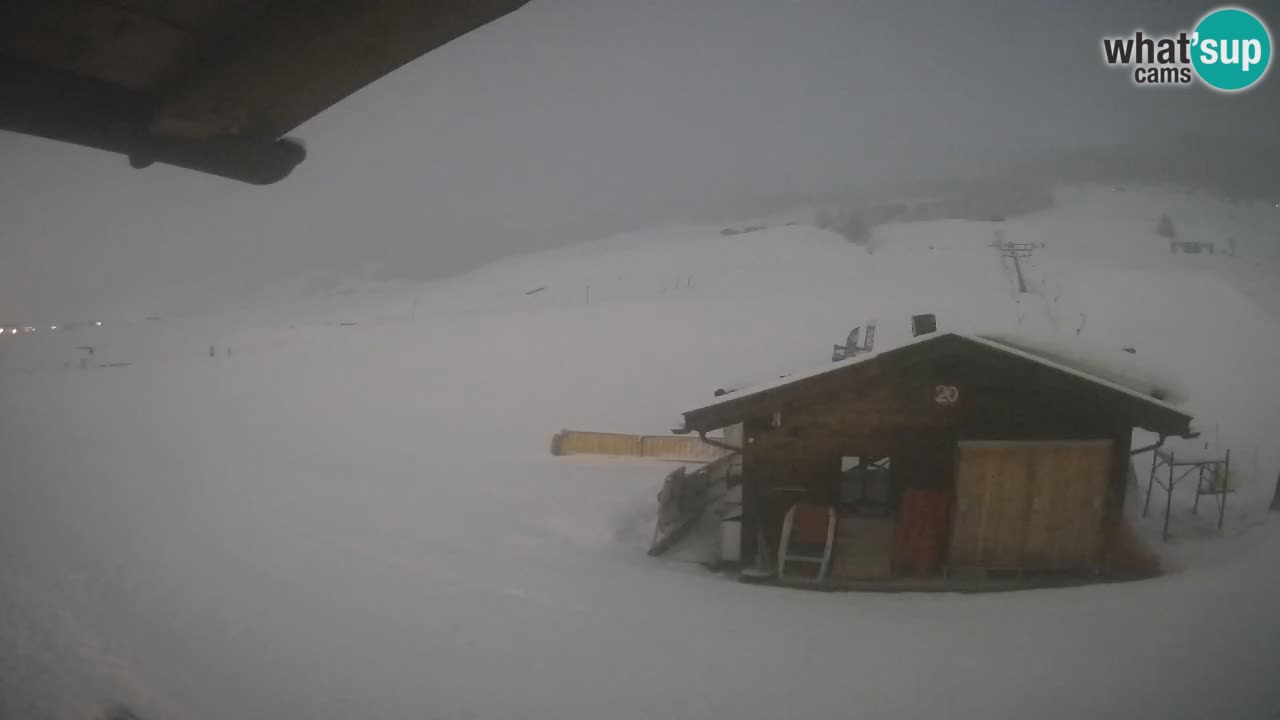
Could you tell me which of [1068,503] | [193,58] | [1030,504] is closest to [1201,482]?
[1068,503]

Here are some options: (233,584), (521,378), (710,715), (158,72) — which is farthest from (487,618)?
(521,378)

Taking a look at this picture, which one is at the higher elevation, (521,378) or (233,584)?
(521,378)

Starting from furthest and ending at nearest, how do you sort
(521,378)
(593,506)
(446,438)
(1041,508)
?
1. (521,378)
2. (446,438)
3. (593,506)
4. (1041,508)

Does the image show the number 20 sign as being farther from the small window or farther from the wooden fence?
the wooden fence

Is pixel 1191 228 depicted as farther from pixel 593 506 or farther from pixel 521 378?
pixel 593 506

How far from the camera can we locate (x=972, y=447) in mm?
9492

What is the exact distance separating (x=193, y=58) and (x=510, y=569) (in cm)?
1009

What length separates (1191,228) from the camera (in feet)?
167

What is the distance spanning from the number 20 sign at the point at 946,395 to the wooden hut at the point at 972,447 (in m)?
0.02

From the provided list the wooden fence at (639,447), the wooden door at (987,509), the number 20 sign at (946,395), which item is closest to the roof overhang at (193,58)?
the number 20 sign at (946,395)

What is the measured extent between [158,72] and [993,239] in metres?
67.9

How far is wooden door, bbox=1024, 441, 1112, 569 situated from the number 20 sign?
1.59 metres

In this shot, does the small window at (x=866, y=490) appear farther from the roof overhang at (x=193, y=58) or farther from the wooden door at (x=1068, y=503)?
the roof overhang at (x=193, y=58)

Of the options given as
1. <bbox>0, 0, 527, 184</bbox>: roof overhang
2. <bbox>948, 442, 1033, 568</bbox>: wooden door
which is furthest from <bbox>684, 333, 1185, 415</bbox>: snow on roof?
<bbox>0, 0, 527, 184</bbox>: roof overhang
